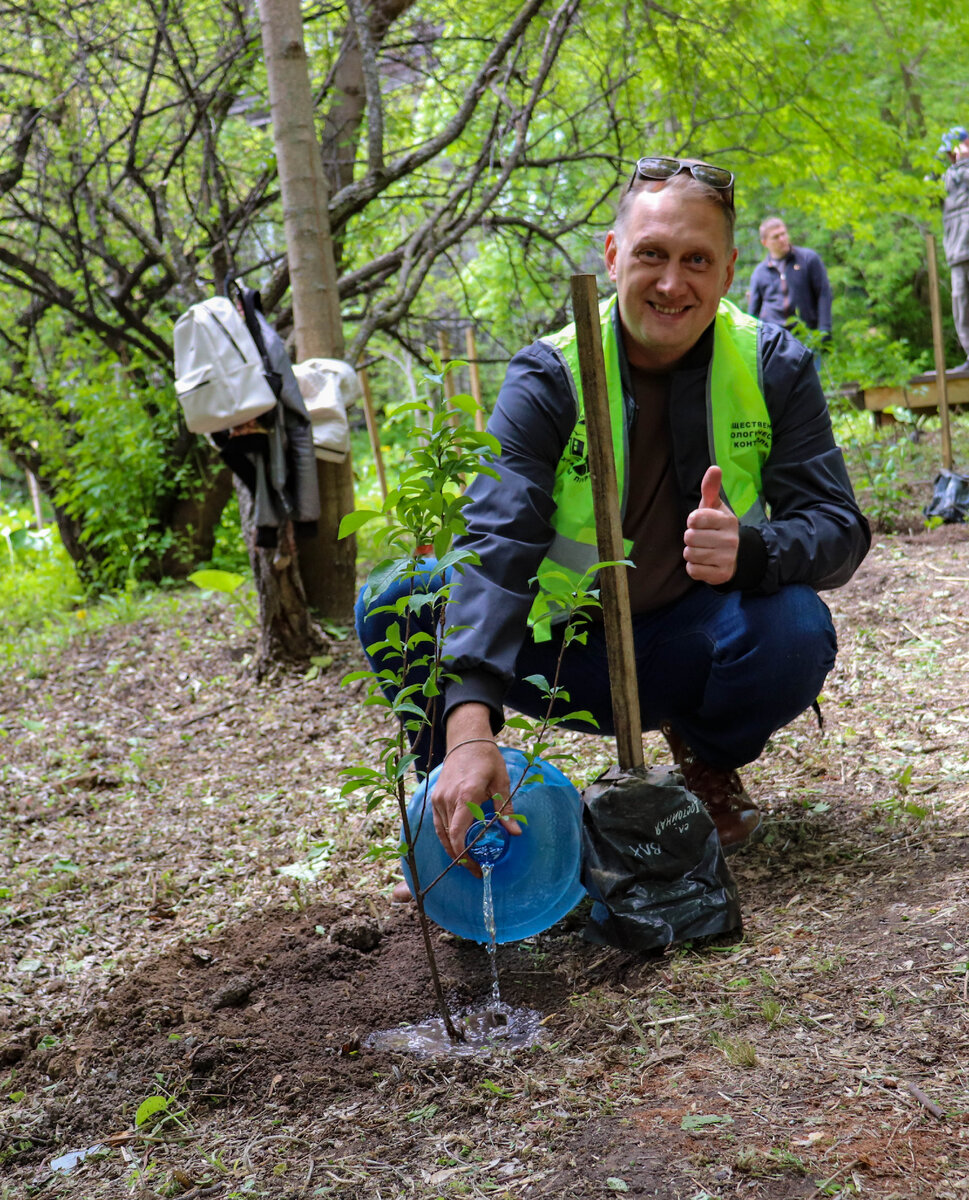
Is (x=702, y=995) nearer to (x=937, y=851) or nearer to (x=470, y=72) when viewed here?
(x=937, y=851)

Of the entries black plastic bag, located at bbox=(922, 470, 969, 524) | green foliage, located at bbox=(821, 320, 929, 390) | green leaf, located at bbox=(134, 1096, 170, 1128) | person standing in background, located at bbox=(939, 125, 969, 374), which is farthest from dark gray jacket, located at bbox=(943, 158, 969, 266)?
green leaf, located at bbox=(134, 1096, 170, 1128)

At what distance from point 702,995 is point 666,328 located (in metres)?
1.33

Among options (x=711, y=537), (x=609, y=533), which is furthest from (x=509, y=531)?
(x=711, y=537)

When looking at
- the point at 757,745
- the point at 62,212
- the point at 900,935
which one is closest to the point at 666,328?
the point at 757,745

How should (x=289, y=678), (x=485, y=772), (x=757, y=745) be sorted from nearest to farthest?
(x=485, y=772) < (x=757, y=745) < (x=289, y=678)

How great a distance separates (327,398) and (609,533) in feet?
9.43

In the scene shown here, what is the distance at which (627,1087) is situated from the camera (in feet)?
5.41

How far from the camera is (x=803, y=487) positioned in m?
2.36

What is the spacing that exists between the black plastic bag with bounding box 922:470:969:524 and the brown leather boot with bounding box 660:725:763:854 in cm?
390

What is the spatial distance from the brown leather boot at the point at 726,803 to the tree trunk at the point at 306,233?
2582mm

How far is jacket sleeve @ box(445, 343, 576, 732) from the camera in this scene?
1948 millimetres

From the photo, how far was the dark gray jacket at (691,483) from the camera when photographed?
211 centimetres

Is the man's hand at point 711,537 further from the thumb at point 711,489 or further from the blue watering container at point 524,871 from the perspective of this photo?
the blue watering container at point 524,871

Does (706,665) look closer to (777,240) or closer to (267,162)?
(267,162)
